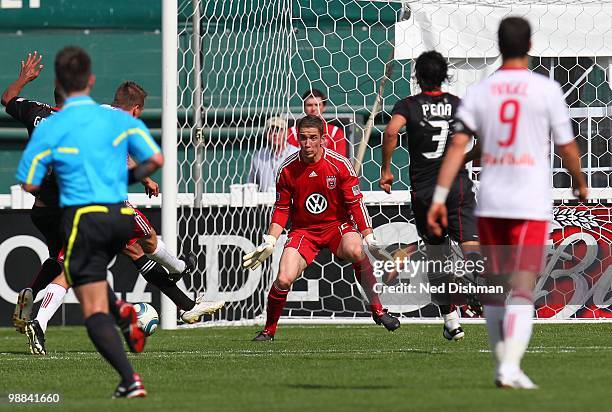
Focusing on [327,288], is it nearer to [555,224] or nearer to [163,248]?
[555,224]

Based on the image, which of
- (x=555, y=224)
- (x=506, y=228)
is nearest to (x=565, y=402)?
(x=506, y=228)

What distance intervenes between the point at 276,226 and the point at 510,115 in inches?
194

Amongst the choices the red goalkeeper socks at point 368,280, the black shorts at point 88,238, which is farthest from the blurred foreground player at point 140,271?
the black shorts at point 88,238

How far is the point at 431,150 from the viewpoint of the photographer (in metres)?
10.1

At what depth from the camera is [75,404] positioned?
6.45m

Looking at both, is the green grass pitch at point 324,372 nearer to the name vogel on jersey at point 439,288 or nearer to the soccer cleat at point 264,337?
the soccer cleat at point 264,337

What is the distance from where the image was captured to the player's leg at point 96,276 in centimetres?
657

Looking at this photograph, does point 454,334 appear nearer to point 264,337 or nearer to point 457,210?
point 457,210

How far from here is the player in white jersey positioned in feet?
21.3

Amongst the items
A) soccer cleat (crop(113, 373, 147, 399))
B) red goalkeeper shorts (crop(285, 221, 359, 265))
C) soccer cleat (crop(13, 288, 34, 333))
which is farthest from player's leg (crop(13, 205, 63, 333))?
soccer cleat (crop(113, 373, 147, 399))

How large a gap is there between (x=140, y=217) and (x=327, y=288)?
3.42m

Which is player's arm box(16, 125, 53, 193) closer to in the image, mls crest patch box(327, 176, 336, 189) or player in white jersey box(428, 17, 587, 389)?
player in white jersey box(428, 17, 587, 389)

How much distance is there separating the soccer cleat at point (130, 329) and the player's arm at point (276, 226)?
4.24 metres

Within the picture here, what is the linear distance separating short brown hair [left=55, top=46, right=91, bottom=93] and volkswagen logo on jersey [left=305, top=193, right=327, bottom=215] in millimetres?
4919
